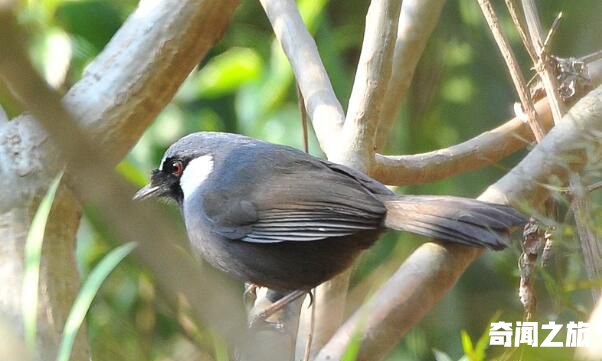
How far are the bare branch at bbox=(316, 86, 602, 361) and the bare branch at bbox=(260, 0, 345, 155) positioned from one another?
25.6 inches

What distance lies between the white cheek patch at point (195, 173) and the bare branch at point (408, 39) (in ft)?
1.92

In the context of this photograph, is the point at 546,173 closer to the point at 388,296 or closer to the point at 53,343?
the point at 388,296

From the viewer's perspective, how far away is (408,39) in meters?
2.96

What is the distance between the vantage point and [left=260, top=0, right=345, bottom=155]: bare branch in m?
2.72

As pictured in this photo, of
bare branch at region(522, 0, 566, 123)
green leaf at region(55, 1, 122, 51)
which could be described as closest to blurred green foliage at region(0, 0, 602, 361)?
green leaf at region(55, 1, 122, 51)

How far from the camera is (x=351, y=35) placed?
4.69 m

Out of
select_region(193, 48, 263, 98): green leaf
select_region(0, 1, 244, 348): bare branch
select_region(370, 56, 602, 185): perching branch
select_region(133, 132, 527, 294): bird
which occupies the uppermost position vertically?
select_region(193, 48, 263, 98): green leaf

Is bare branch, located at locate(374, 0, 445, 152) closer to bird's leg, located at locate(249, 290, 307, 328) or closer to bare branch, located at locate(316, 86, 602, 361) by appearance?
bird's leg, located at locate(249, 290, 307, 328)

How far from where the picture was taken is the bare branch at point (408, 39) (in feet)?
9.53

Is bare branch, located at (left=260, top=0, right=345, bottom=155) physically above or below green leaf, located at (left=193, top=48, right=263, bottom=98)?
below

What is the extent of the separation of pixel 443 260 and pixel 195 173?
100 cm

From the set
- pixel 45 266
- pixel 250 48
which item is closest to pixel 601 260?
pixel 45 266

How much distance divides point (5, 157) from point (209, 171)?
617mm

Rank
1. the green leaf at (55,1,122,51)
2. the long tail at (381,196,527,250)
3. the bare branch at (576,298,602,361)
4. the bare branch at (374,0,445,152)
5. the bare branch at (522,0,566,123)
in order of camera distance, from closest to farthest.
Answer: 1. the bare branch at (576,298,602,361)
2. the long tail at (381,196,527,250)
3. the bare branch at (522,0,566,123)
4. the bare branch at (374,0,445,152)
5. the green leaf at (55,1,122,51)
